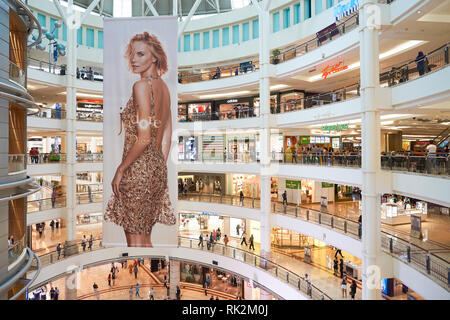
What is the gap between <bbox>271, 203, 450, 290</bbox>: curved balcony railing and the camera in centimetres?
998

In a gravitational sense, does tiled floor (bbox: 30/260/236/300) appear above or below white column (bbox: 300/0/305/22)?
below

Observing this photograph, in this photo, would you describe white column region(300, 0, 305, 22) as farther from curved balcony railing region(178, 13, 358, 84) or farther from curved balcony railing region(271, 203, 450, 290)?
curved balcony railing region(271, 203, 450, 290)

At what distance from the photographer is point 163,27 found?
14.3 metres

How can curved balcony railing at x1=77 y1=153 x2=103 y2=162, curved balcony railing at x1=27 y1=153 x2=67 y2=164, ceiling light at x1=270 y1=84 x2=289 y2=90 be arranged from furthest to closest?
curved balcony railing at x1=77 y1=153 x2=103 y2=162
ceiling light at x1=270 y1=84 x2=289 y2=90
curved balcony railing at x1=27 y1=153 x2=67 y2=164

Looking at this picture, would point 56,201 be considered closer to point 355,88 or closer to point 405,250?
point 355,88

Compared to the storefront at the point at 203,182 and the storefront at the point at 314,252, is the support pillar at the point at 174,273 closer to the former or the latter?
the storefront at the point at 203,182

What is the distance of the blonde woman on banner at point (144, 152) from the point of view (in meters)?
14.3

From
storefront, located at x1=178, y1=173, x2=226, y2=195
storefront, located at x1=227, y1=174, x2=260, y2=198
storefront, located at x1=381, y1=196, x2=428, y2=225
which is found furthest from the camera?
storefront, located at x1=178, y1=173, x2=226, y2=195

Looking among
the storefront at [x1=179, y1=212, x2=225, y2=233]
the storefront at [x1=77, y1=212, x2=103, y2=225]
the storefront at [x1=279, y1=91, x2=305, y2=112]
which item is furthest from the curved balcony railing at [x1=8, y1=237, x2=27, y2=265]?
the storefront at [x1=77, y1=212, x2=103, y2=225]

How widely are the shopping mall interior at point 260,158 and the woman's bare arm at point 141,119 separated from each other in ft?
3.42

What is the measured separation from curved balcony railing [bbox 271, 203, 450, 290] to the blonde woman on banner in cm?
840

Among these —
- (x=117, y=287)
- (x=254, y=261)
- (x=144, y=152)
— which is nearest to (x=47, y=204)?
(x=117, y=287)
